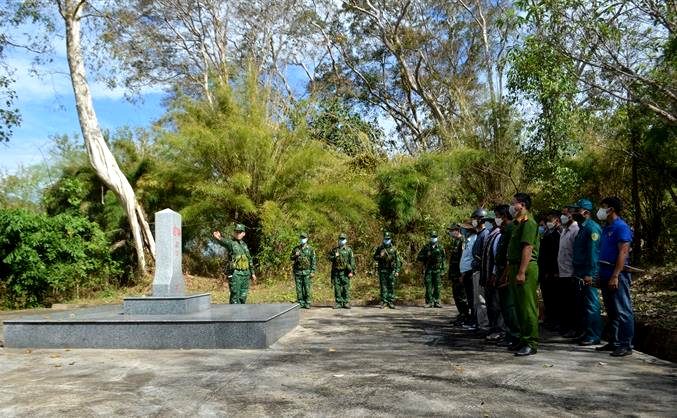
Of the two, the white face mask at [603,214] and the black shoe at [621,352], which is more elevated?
the white face mask at [603,214]

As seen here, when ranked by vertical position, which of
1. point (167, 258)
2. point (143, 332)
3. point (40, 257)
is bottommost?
point (143, 332)

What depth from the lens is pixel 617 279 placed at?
5.96 m

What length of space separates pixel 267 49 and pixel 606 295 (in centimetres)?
1925

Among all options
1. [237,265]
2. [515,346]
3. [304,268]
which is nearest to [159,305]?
[237,265]

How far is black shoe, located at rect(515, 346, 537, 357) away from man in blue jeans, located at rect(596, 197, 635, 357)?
81 cm

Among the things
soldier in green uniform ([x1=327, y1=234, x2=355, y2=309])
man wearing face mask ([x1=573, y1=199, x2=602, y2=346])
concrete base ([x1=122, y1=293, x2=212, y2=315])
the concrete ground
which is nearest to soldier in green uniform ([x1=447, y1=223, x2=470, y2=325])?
the concrete ground

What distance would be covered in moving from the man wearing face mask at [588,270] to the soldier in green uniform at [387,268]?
217 inches

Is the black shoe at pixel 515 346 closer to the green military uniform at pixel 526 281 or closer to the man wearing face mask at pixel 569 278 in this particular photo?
the green military uniform at pixel 526 281

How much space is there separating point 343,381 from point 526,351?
87.3 inches

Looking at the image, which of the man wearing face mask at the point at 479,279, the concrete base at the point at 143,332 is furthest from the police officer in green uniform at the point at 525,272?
the concrete base at the point at 143,332

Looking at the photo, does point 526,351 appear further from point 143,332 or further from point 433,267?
point 433,267

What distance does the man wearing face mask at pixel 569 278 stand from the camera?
7.43m

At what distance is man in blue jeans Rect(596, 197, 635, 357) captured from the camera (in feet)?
19.6

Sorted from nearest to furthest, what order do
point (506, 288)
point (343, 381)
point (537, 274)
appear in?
point (343, 381)
point (537, 274)
point (506, 288)
